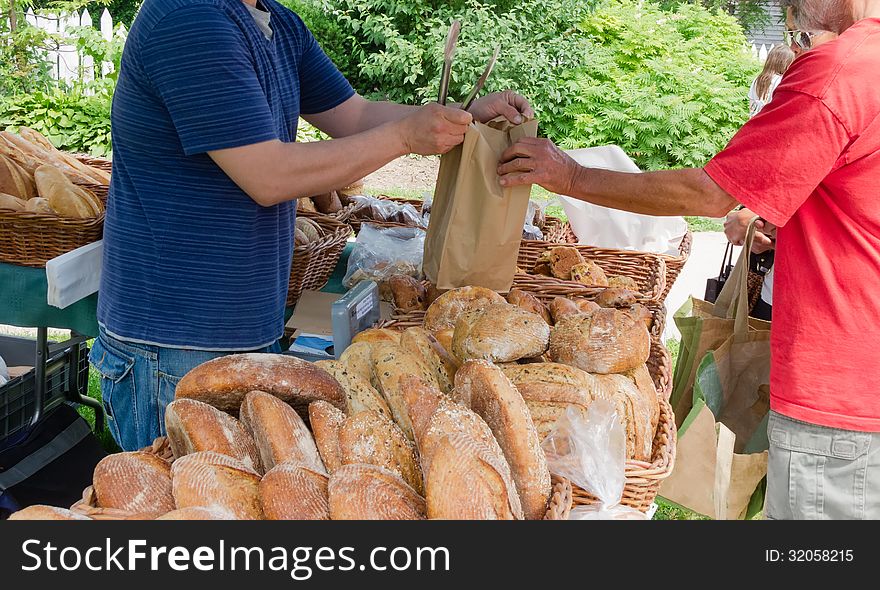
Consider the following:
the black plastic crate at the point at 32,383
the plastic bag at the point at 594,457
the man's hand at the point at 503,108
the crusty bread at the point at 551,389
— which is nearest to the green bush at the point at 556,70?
the black plastic crate at the point at 32,383

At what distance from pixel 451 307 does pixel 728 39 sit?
11.3 meters

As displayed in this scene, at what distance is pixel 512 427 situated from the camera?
4.19 feet

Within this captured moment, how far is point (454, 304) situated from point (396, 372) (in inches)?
21.4

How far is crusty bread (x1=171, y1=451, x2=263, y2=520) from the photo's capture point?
1116 millimetres

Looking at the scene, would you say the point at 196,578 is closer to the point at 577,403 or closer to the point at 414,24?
the point at 577,403

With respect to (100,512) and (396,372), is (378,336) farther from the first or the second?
(100,512)

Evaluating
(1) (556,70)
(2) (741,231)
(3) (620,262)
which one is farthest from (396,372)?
(1) (556,70)

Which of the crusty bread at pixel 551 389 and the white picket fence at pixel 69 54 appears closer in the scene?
the crusty bread at pixel 551 389

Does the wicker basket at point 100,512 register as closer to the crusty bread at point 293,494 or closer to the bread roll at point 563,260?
the crusty bread at point 293,494

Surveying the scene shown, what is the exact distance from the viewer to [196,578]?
986mm

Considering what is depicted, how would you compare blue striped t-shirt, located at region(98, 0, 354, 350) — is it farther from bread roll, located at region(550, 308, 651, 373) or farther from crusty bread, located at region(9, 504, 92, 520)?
crusty bread, located at region(9, 504, 92, 520)

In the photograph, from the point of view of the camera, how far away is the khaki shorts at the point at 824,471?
72.9 inches

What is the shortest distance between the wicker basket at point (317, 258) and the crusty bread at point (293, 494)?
1602 mm

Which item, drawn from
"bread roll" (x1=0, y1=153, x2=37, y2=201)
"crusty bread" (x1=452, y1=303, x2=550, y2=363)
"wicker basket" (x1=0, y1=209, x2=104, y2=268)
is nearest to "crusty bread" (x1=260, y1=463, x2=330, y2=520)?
"crusty bread" (x1=452, y1=303, x2=550, y2=363)
